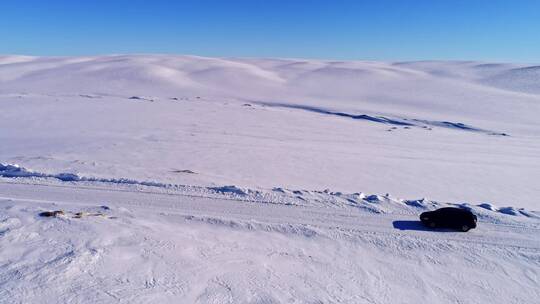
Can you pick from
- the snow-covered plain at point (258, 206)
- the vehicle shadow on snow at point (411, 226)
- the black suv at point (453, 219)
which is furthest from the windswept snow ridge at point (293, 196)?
the black suv at point (453, 219)

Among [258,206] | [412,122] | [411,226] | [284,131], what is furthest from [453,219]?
[412,122]

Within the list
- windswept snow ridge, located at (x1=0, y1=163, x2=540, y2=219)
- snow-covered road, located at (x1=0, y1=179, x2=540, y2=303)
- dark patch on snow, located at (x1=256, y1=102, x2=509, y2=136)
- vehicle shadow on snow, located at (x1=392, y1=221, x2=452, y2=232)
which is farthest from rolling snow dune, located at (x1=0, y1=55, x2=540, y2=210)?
vehicle shadow on snow, located at (x1=392, y1=221, x2=452, y2=232)

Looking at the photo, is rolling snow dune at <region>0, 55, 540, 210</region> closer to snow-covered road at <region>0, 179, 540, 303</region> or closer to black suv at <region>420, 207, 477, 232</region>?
snow-covered road at <region>0, 179, 540, 303</region>

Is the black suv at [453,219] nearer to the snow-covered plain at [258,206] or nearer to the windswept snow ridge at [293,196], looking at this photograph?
the snow-covered plain at [258,206]

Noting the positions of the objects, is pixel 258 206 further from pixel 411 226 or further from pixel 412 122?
pixel 412 122

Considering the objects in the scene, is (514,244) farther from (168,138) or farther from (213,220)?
(168,138)

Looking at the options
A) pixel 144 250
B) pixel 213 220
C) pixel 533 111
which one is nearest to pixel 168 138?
pixel 213 220
